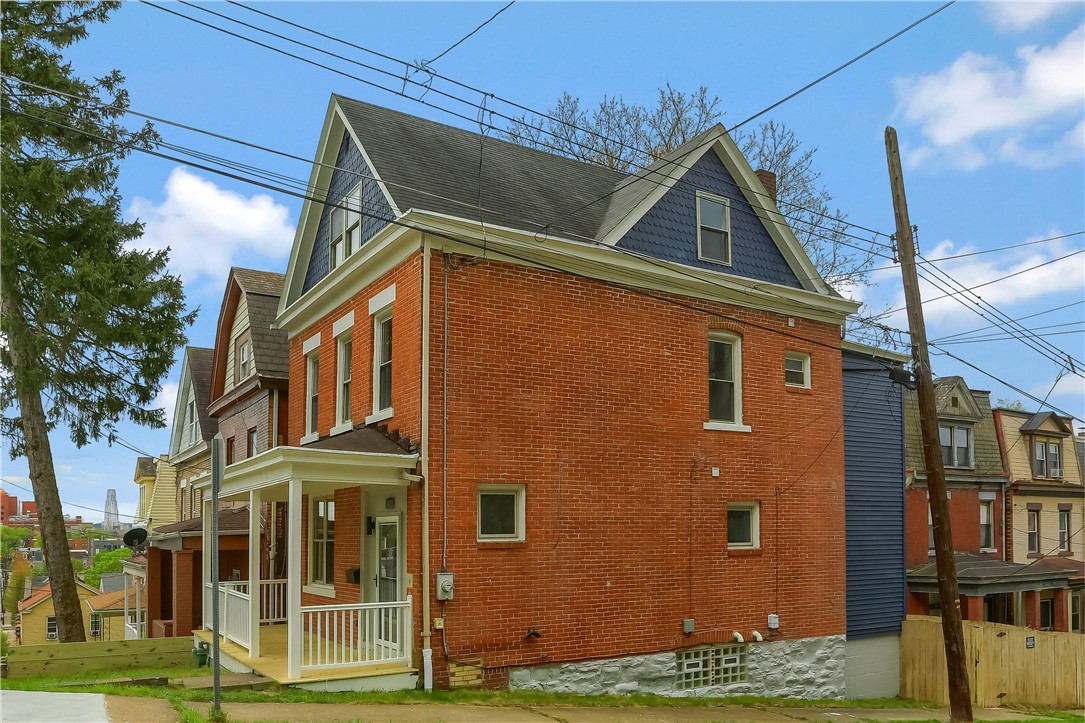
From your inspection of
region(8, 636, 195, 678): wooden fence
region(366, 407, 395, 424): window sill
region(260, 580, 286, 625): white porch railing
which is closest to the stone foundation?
region(366, 407, 395, 424): window sill

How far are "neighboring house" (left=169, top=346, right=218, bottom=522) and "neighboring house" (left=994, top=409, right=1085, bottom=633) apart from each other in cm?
2786

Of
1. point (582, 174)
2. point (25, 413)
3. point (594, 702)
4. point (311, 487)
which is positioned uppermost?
point (582, 174)

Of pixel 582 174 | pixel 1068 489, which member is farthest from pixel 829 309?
pixel 1068 489

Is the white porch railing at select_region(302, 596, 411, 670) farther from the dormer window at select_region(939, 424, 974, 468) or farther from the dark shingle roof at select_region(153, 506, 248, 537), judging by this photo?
the dormer window at select_region(939, 424, 974, 468)

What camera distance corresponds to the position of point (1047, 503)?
35.6 metres

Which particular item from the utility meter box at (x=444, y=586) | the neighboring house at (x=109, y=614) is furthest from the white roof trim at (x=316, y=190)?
the neighboring house at (x=109, y=614)

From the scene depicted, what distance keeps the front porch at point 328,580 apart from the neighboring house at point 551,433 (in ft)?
0.19

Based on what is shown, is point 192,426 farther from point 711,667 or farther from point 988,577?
point 988,577

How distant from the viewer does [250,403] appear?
82.8 ft

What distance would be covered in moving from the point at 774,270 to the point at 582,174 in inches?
182

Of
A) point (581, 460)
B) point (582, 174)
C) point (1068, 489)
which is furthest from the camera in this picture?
point (1068, 489)

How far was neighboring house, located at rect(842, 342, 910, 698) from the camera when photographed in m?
20.4

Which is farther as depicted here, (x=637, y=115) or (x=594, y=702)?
(x=637, y=115)

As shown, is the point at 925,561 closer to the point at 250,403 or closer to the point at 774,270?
the point at 774,270
